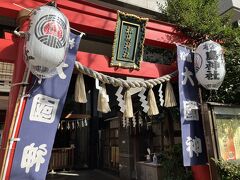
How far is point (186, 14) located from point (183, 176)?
17.6 feet

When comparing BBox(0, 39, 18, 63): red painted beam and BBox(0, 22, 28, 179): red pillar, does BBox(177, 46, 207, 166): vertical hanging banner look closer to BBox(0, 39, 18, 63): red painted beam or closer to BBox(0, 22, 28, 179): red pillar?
BBox(0, 22, 28, 179): red pillar

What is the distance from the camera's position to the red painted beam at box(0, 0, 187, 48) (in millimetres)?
5594

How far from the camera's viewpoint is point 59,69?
5.34 m

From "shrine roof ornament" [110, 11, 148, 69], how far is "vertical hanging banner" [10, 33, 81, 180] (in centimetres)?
165

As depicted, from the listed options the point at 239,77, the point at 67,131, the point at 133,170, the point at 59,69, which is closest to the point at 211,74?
the point at 239,77

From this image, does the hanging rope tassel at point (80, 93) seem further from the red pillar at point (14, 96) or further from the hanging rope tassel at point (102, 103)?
the red pillar at point (14, 96)

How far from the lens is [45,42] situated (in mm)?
4508

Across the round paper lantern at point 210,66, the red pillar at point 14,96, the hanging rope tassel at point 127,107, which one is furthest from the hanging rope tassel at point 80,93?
the round paper lantern at point 210,66

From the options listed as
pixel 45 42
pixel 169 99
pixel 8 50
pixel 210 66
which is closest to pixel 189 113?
pixel 169 99

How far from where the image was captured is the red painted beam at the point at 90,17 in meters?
5.59

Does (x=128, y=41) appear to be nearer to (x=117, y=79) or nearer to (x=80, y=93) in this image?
(x=117, y=79)

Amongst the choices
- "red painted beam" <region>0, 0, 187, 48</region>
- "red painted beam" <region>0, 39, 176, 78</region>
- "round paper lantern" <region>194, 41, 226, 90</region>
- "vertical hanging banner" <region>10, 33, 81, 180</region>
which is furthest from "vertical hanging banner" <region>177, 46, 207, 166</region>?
"vertical hanging banner" <region>10, 33, 81, 180</region>

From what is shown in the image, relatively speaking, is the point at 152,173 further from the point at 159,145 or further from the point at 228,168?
the point at 228,168

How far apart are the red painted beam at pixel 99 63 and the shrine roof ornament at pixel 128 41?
0.56ft
